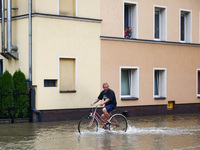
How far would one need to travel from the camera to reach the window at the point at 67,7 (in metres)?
19.9

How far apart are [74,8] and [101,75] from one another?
3.44 metres

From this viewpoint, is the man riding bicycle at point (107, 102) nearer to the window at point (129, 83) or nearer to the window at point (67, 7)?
the window at point (67, 7)

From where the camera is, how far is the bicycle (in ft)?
45.8

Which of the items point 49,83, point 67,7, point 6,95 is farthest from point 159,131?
point 67,7

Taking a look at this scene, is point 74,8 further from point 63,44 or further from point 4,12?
point 4,12

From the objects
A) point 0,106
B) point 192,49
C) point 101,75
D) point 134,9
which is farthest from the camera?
point 192,49

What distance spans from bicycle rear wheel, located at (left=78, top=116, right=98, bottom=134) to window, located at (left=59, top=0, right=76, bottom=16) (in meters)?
7.34

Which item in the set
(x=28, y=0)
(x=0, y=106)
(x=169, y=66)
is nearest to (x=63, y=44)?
(x=28, y=0)

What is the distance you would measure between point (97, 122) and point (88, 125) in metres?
0.32

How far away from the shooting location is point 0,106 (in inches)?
707

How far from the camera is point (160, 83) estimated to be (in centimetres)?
2352

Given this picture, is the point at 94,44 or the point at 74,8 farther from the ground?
the point at 74,8

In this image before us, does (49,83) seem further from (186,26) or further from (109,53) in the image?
(186,26)

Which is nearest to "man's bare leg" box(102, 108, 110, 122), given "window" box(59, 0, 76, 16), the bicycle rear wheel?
the bicycle rear wheel
